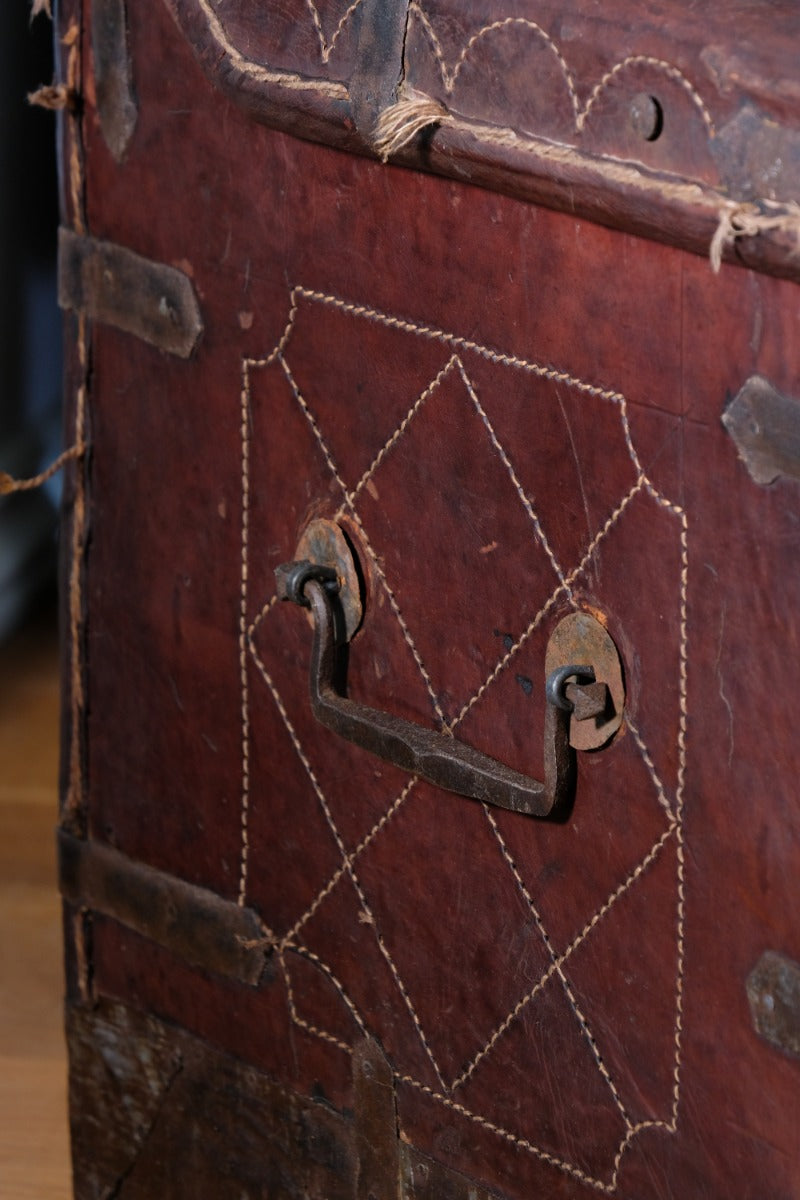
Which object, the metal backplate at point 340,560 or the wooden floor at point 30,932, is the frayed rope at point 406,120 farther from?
the wooden floor at point 30,932

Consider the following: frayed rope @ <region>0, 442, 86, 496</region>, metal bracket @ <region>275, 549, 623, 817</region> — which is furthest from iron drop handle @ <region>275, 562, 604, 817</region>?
frayed rope @ <region>0, 442, 86, 496</region>

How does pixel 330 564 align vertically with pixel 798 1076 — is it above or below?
above

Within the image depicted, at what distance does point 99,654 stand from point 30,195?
111 cm

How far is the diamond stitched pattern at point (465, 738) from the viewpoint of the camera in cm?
104

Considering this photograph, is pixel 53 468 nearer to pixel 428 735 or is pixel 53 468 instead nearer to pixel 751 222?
pixel 428 735

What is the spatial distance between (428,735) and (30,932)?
89cm

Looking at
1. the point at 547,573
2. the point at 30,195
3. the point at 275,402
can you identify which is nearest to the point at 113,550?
the point at 275,402

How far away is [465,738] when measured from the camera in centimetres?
113

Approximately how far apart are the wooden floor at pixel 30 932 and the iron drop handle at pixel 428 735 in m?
0.62

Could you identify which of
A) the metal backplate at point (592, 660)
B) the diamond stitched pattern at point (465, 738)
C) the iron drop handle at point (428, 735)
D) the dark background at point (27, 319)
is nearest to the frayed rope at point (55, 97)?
the diamond stitched pattern at point (465, 738)

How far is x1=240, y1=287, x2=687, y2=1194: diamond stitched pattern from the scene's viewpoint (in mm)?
1036

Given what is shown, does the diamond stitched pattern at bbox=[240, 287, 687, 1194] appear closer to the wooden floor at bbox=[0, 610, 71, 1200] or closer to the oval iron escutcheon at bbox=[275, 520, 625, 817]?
the oval iron escutcheon at bbox=[275, 520, 625, 817]

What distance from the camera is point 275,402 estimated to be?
1.18 m

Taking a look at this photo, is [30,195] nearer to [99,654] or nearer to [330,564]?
[99,654]
